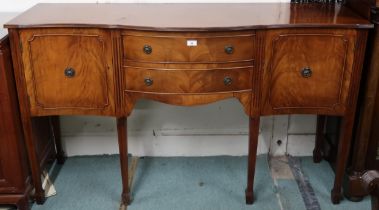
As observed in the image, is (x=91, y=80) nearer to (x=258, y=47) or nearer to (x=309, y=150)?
(x=258, y=47)

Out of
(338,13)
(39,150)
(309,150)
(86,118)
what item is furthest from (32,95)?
(309,150)

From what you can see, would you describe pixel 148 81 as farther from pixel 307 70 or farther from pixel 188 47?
pixel 307 70

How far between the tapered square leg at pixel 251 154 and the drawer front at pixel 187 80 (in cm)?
21

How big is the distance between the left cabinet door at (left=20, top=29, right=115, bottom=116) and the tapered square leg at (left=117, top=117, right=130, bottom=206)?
0.09 meters

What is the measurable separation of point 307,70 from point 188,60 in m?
0.52

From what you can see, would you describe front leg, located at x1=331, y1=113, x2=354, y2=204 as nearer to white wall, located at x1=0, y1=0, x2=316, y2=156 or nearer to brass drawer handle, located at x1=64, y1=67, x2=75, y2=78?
white wall, located at x1=0, y1=0, x2=316, y2=156

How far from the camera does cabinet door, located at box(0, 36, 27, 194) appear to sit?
6.40 feet

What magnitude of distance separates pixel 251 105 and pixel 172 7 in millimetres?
658

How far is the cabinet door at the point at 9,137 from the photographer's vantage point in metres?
1.95

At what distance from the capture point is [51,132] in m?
2.57

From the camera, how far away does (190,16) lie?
2.03m

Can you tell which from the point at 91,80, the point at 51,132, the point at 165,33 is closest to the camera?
the point at 165,33

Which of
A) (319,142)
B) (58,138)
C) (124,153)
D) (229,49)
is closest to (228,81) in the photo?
(229,49)

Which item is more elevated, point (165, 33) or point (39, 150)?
point (165, 33)
